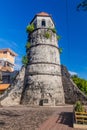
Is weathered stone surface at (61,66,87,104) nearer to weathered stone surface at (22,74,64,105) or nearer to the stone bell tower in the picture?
the stone bell tower

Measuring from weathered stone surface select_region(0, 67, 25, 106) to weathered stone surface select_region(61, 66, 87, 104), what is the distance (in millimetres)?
8119

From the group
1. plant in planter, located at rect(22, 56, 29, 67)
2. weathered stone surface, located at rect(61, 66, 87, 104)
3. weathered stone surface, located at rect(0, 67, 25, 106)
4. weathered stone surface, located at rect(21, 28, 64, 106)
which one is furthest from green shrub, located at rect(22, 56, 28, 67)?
weathered stone surface, located at rect(61, 66, 87, 104)

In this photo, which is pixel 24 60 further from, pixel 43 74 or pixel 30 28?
pixel 30 28

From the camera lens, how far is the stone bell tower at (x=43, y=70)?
26052mm

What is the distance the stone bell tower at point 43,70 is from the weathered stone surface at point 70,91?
1186 millimetres

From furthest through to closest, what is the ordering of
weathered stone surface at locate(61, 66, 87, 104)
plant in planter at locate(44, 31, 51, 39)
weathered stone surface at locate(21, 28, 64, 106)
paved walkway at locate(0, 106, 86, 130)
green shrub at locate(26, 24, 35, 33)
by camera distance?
1. green shrub at locate(26, 24, 35, 33)
2. plant in planter at locate(44, 31, 51, 39)
3. weathered stone surface at locate(61, 66, 87, 104)
4. weathered stone surface at locate(21, 28, 64, 106)
5. paved walkway at locate(0, 106, 86, 130)

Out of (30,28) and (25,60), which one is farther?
(30,28)

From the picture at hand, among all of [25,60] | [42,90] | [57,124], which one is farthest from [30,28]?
[57,124]

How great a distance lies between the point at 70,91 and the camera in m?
27.9

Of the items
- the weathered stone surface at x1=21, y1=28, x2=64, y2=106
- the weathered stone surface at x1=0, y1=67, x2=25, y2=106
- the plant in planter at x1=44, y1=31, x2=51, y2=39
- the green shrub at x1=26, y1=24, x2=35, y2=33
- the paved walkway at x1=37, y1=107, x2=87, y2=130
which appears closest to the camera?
the paved walkway at x1=37, y1=107, x2=87, y2=130

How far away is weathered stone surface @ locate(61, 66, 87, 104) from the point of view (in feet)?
86.6

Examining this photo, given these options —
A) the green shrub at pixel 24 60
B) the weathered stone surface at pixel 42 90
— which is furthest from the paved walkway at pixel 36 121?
the green shrub at pixel 24 60

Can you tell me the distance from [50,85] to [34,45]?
8.23m

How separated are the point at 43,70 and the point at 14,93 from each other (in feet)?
21.8
